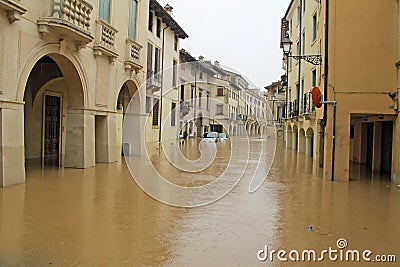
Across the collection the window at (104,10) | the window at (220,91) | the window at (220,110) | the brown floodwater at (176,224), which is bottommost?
the brown floodwater at (176,224)

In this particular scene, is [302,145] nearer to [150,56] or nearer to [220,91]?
[150,56]

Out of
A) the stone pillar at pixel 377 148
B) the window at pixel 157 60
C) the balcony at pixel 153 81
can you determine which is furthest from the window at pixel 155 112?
the stone pillar at pixel 377 148

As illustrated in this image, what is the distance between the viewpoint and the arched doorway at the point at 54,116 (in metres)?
13.2

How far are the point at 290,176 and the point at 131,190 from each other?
21.5 ft

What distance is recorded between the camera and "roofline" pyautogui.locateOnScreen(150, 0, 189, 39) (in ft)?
79.8

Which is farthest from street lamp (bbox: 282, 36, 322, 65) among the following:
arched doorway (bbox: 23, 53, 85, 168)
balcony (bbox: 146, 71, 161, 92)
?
balcony (bbox: 146, 71, 161, 92)

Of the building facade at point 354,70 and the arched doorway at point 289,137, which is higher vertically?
the building facade at point 354,70

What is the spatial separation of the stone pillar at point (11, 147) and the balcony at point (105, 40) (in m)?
4.79

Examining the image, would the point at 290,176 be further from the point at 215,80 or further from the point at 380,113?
the point at 215,80

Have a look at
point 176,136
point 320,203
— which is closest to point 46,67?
point 320,203

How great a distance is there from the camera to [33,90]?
15.5m

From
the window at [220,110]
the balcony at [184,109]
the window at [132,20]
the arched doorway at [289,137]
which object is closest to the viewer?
the window at [132,20]

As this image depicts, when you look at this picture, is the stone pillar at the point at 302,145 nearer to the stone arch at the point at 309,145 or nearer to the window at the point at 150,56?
the stone arch at the point at 309,145

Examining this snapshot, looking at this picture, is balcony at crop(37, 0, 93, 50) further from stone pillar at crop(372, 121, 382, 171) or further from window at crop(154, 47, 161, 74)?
window at crop(154, 47, 161, 74)
